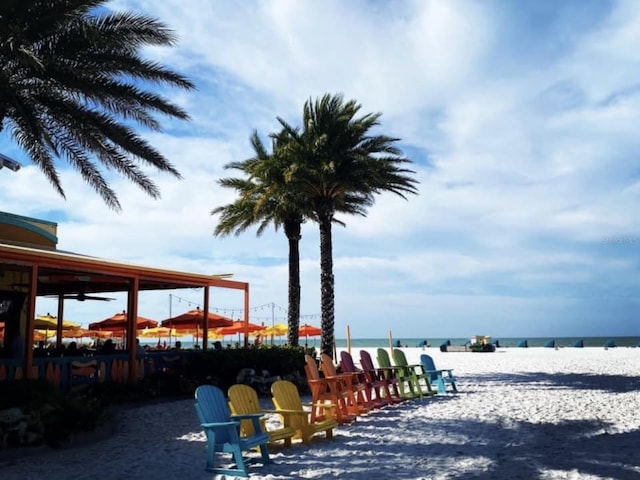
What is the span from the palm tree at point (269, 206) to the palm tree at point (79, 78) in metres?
6.01

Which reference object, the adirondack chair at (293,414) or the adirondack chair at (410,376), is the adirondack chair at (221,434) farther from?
the adirondack chair at (410,376)

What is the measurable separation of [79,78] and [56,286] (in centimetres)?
836

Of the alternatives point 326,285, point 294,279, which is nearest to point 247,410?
point 326,285

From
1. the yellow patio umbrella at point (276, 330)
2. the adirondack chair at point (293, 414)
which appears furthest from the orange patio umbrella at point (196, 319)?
the adirondack chair at point (293, 414)

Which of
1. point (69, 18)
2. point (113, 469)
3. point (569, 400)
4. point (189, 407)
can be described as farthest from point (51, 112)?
point (569, 400)

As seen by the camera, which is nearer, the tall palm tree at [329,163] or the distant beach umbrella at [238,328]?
the tall palm tree at [329,163]

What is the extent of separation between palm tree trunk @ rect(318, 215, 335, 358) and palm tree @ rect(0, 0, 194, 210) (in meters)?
6.96

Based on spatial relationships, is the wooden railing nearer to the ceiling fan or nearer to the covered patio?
the covered patio

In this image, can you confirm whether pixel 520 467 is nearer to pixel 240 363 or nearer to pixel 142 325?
pixel 240 363

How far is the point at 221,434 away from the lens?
6.45m

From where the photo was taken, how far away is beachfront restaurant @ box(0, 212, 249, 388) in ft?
33.9

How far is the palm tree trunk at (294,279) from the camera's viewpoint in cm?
1919

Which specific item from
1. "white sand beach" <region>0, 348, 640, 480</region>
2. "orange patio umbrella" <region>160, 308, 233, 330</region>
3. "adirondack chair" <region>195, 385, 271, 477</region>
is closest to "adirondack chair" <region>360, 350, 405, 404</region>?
"white sand beach" <region>0, 348, 640, 480</region>

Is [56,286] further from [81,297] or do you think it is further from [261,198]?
[261,198]
